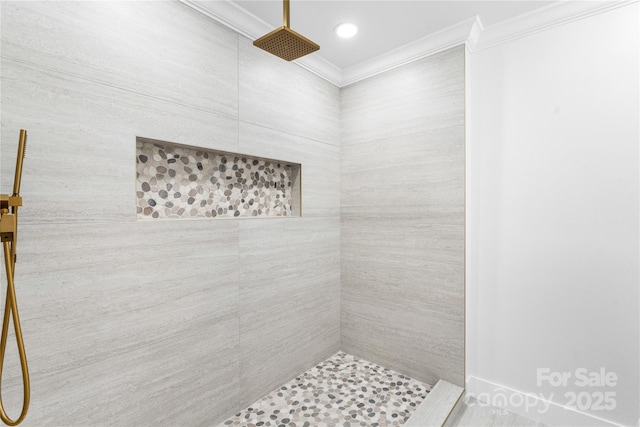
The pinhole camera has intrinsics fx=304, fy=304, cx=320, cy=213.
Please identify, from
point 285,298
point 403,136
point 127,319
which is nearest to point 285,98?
point 403,136

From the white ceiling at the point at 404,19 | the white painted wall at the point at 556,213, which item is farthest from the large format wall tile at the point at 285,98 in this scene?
the white painted wall at the point at 556,213

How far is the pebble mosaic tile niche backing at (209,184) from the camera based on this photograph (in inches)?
57.0

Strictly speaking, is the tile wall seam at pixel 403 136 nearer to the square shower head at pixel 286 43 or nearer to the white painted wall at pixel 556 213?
the white painted wall at pixel 556 213

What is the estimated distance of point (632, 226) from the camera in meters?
1.52

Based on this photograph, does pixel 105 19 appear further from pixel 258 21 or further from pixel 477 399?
pixel 477 399

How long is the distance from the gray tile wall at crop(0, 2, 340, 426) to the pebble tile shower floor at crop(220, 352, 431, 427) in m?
0.12

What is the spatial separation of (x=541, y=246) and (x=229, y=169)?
1.87 metres

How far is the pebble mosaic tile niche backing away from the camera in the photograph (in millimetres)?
1448

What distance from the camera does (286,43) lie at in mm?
1244

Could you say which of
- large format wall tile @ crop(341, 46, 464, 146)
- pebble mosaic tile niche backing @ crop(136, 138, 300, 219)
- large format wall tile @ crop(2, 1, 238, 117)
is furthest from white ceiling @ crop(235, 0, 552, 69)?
pebble mosaic tile niche backing @ crop(136, 138, 300, 219)

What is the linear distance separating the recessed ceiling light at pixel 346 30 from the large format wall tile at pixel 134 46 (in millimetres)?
633

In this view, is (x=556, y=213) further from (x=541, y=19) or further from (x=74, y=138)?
(x=74, y=138)

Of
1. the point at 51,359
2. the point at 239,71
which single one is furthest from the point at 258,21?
the point at 51,359

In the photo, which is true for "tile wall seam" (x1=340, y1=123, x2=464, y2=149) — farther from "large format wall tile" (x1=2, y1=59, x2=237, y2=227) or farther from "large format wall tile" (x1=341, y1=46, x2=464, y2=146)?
"large format wall tile" (x1=2, y1=59, x2=237, y2=227)
